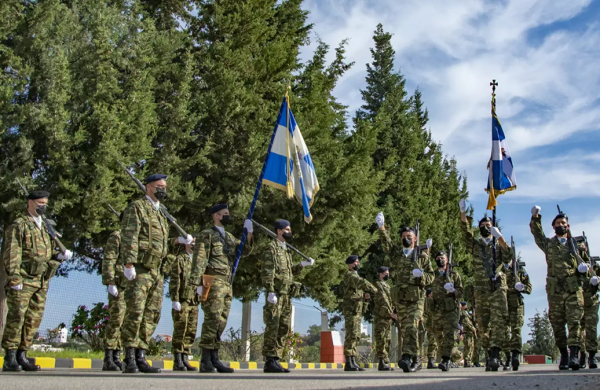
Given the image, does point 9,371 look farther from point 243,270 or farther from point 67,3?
point 67,3

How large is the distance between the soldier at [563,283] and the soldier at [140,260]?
6478 mm

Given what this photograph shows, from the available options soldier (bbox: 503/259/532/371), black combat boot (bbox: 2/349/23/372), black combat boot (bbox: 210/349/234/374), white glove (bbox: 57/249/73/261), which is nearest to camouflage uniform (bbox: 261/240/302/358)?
black combat boot (bbox: 210/349/234/374)

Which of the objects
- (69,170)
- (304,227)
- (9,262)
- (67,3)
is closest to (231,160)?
(304,227)

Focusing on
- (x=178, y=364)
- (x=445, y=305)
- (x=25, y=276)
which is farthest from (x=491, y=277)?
(x=25, y=276)

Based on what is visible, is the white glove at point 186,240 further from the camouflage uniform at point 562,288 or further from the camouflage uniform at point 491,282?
the camouflage uniform at point 562,288

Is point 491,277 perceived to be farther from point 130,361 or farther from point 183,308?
point 130,361

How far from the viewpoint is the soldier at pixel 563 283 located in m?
10.5

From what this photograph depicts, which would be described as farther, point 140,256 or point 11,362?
point 11,362

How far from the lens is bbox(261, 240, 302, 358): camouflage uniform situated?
948cm

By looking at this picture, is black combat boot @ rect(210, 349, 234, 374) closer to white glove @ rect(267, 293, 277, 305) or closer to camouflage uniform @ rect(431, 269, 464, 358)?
white glove @ rect(267, 293, 277, 305)

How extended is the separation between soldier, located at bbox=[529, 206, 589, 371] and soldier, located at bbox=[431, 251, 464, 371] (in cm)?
182

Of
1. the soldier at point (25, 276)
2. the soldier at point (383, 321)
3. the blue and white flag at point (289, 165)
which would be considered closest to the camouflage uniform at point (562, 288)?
the soldier at point (383, 321)

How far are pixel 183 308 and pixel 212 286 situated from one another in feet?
7.76

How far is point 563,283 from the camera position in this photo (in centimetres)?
1081
